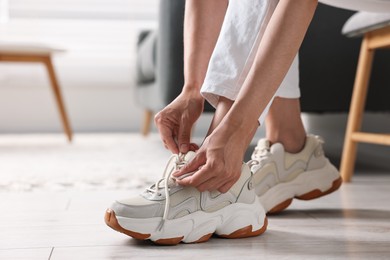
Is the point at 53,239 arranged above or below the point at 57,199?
above

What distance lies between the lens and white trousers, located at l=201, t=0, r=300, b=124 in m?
0.92

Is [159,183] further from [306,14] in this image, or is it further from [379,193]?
[379,193]

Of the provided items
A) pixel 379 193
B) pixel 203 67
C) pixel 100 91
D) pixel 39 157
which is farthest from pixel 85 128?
pixel 203 67

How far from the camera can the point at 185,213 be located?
908mm

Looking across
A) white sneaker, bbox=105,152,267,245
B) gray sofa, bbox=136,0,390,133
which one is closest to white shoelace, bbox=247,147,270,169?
white sneaker, bbox=105,152,267,245

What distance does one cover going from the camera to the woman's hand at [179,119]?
1001mm

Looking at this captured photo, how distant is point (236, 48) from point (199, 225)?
10.1 inches

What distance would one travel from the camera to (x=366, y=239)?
3.06 feet

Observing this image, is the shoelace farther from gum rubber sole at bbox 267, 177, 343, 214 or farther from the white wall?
the white wall

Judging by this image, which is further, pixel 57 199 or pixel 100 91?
pixel 100 91

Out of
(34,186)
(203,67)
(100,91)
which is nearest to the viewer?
(203,67)

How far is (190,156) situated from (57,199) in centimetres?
51

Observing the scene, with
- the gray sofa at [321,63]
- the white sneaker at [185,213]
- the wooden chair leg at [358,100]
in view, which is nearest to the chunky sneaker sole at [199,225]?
the white sneaker at [185,213]

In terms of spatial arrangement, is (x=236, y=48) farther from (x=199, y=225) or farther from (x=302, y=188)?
(x=302, y=188)
